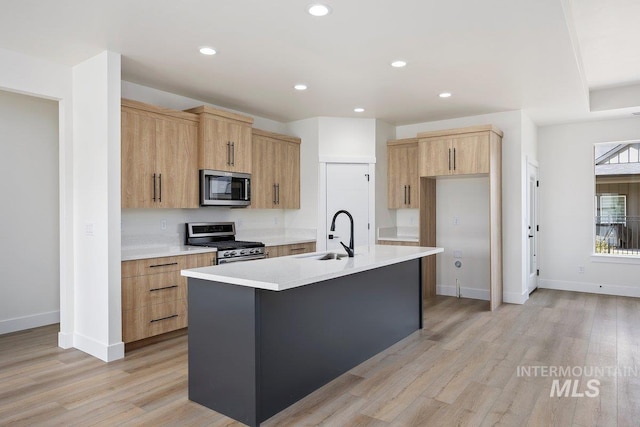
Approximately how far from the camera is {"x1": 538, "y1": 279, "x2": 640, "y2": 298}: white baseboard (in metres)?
6.06

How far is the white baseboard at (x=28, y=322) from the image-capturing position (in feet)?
14.3

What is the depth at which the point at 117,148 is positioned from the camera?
3660mm

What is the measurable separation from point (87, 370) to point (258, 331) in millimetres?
1837

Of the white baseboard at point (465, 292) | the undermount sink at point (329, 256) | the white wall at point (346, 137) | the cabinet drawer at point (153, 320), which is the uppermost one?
the white wall at point (346, 137)

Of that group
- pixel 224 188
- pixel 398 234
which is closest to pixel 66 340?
pixel 224 188

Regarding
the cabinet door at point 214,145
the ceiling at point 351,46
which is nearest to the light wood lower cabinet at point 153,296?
the cabinet door at point 214,145

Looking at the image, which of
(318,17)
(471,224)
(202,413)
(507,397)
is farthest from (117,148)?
(471,224)

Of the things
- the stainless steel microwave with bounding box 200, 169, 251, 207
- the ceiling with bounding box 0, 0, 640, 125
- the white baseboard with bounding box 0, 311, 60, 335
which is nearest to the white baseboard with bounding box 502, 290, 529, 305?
the ceiling with bounding box 0, 0, 640, 125

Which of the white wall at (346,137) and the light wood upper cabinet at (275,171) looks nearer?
the light wood upper cabinet at (275,171)

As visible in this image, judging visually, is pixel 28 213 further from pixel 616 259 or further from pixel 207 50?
pixel 616 259

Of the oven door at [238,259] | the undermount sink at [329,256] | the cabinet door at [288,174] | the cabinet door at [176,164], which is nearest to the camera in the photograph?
the undermount sink at [329,256]

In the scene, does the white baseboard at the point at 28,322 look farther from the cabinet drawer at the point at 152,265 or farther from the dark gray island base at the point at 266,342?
the dark gray island base at the point at 266,342

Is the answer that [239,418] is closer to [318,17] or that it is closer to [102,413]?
[102,413]

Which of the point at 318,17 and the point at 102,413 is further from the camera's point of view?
the point at 318,17
